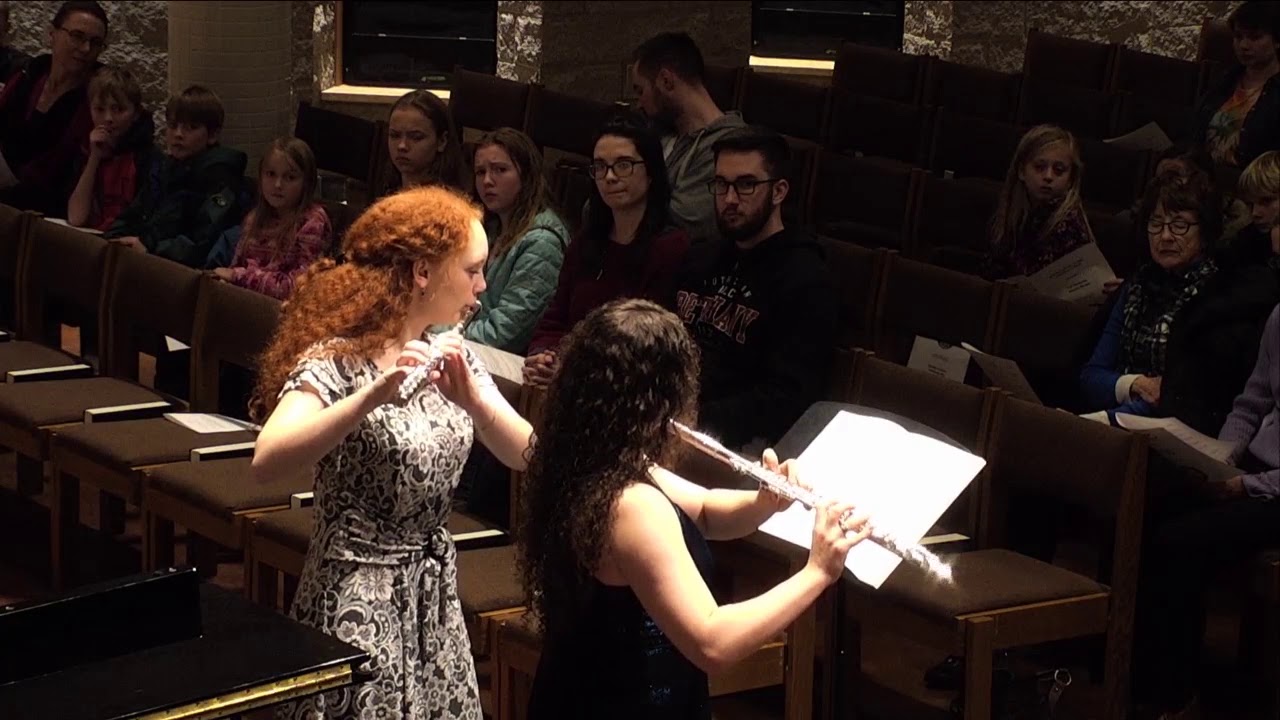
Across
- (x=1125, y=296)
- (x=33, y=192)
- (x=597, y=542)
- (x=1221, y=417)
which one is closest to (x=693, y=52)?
(x=1125, y=296)

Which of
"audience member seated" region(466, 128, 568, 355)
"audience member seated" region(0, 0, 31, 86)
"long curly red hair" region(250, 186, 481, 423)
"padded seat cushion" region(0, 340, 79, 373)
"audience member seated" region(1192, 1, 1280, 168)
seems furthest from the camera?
"audience member seated" region(0, 0, 31, 86)

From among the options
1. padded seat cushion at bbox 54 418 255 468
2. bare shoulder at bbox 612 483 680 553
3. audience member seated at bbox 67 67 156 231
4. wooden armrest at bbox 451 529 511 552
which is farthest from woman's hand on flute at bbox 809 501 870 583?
audience member seated at bbox 67 67 156 231

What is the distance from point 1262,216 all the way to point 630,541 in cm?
297

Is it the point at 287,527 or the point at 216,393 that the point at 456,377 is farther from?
the point at 216,393

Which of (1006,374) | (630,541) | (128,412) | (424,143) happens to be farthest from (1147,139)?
(630,541)

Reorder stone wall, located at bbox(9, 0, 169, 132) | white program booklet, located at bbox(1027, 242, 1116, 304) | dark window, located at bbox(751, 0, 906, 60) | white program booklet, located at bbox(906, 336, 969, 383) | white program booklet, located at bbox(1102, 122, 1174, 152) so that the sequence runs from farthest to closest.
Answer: dark window, located at bbox(751, 0, 906, 60) → stone wall, located at bbox(9, 0, 169, 132) → white program booklet, located at bbox(1102, 122, 1174, 152) → white program booklet, located at bbox(1027, 242, 1116, 304) → white program booklet, located at bbox(906, 336, 969, 383)

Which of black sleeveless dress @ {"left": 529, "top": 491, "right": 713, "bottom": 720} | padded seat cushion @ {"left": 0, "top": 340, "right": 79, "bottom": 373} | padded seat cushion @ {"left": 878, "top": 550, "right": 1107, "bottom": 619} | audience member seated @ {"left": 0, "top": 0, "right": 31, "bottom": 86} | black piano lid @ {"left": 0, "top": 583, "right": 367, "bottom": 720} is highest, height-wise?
audience member seated @ {"left": 0, "top": 0, "right": 31, "bottom": 86}

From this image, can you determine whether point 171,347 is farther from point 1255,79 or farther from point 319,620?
point 1255,79

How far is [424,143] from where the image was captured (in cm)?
589

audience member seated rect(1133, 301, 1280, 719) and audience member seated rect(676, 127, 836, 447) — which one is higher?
audience member seated rect(676, 127, 836, 447)

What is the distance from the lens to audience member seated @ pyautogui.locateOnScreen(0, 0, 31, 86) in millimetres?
7887

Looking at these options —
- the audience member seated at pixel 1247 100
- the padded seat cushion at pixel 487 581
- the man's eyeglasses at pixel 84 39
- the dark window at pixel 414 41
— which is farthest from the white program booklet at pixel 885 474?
the dark window at pixel 414 41

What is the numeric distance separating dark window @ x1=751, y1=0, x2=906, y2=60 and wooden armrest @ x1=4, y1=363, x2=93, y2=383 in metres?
5.61

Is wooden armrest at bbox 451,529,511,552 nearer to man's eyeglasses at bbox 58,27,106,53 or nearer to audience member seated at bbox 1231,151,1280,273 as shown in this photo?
audience member seated at bbox 1231,151,1280,273
